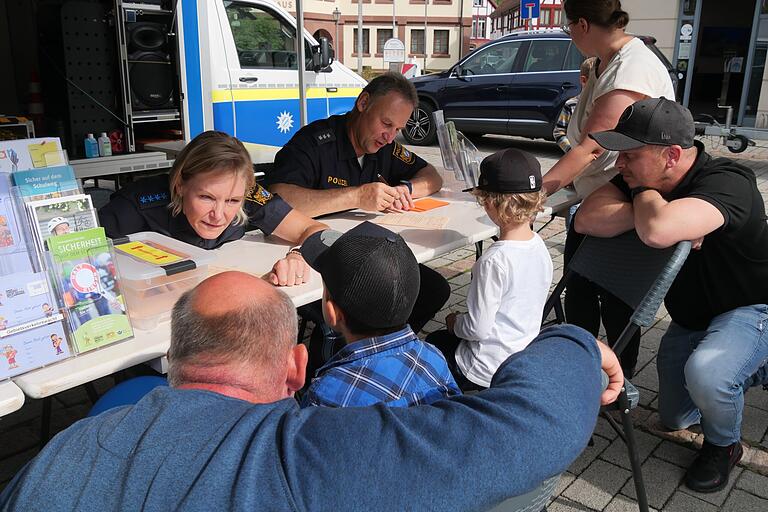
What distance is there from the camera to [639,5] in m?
13.3

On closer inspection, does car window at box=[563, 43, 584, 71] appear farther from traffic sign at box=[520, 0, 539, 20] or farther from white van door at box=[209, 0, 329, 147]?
traffic sign at box=[520, 0, 539, 20]

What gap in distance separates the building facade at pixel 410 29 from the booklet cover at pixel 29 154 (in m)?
38.6

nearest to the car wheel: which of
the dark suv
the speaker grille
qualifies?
the dark suv

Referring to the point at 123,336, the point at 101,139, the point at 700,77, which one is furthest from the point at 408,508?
the point at 700,77

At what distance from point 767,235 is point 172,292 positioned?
2010 mm

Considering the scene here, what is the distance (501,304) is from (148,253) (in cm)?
113

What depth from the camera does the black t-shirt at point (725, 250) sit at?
225 cm

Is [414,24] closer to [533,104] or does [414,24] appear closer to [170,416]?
[533,104]

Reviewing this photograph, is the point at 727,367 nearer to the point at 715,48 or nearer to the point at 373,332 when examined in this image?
the point at 373,332

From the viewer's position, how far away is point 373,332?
1379 mm

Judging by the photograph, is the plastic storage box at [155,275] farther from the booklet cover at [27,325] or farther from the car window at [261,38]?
the car window at [261,38]

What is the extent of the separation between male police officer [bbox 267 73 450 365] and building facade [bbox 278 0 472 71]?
37.2m

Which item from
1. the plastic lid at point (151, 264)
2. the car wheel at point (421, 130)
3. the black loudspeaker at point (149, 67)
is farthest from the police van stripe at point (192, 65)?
the car wheel at point (421, 130)

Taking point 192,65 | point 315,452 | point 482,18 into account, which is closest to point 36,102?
point 192,65
